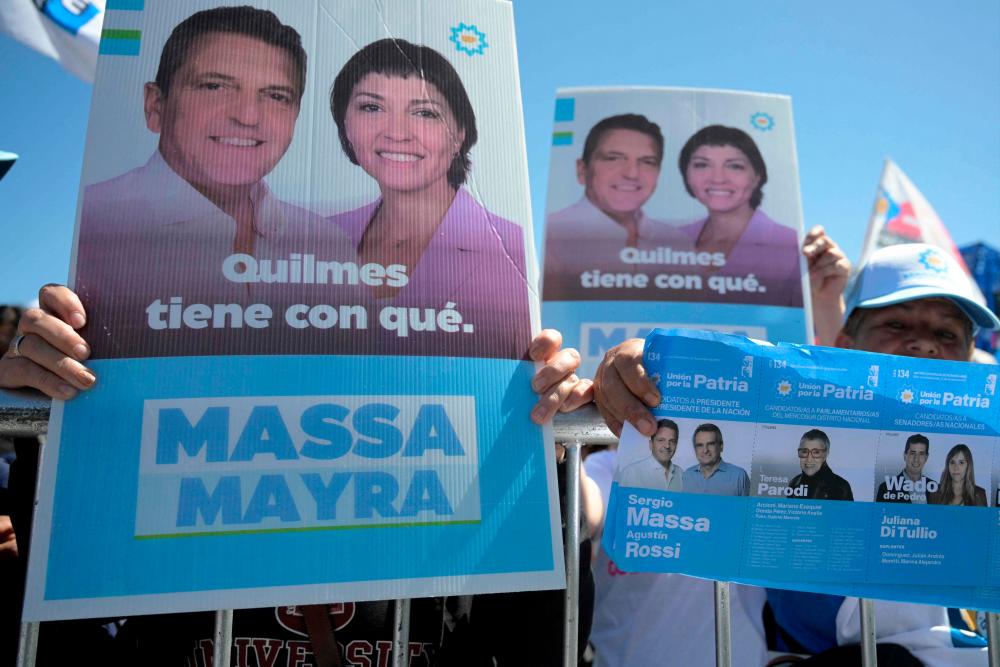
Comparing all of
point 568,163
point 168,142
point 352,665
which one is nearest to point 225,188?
point 168,142

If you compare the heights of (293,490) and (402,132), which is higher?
(402,132)

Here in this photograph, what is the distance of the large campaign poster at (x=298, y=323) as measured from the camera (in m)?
1.31

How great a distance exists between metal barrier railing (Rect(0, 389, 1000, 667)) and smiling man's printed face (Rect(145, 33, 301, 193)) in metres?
0.54

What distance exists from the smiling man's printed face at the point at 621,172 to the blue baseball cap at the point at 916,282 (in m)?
0.86

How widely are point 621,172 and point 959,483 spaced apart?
5.85ft

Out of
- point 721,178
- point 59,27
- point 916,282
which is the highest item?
point 59,27

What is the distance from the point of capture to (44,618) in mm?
1240

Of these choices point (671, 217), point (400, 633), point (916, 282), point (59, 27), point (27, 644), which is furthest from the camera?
point (59, 27)

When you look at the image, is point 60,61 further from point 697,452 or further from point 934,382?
point 934,382

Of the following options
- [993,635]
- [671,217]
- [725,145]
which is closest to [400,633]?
[993,635]

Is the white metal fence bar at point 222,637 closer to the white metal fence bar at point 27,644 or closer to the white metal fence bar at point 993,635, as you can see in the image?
the white metal fence bar at point 27,644

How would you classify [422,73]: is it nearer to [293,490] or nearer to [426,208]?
[426,208]

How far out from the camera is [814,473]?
1441mm

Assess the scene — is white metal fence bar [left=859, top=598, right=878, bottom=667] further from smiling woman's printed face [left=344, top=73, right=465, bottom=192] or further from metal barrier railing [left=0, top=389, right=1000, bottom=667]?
smiling woman's printed face [left=344, top=73, right=465, bottom=192]
